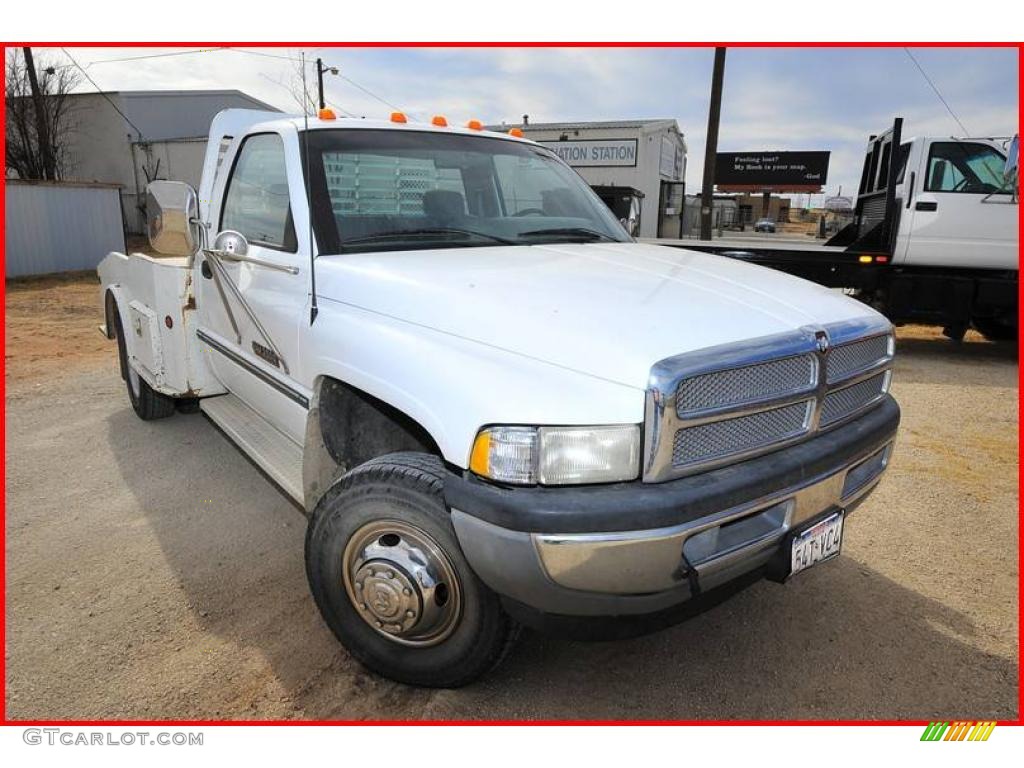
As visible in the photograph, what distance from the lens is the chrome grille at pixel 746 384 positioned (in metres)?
2.07

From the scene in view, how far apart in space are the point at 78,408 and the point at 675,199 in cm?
2954

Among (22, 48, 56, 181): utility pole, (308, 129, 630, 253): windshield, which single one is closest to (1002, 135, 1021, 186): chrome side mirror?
(308, 129, 630, 253): windshield

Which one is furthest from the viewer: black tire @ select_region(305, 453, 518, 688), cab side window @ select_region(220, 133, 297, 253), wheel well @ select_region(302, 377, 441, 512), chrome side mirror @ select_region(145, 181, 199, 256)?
chrome side mirror @ select_region(145, 181, 199, 256)

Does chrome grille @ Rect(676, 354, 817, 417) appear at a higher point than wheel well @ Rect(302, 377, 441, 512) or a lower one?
higher

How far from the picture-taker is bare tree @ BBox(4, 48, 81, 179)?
24.3 m

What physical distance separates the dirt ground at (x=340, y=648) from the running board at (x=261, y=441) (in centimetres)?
52

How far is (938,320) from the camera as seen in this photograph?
28.3ft

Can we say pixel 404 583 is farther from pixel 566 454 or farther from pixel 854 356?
pixel 854 356

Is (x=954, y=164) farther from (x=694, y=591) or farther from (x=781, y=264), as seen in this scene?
(x=694, y=591)

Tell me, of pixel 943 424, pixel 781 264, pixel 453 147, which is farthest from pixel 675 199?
pixel 453 147

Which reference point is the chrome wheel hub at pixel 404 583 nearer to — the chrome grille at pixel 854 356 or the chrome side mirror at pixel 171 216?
the chrome grille at pixel 854 356

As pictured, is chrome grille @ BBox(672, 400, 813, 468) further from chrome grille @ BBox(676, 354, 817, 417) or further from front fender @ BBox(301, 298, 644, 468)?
front fender @ BBox(301, 298, 644, 468)

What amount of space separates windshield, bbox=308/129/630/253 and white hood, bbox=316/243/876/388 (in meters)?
0.15
